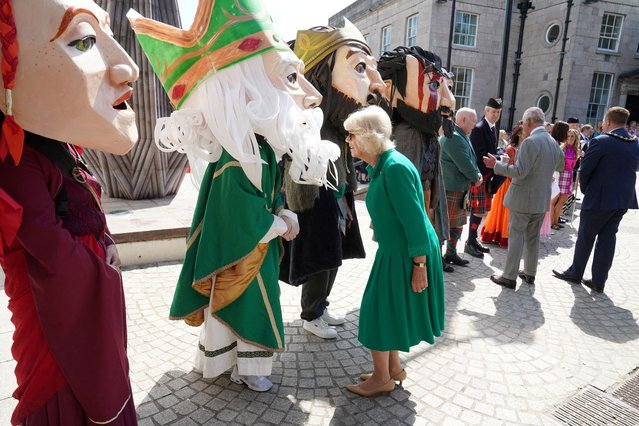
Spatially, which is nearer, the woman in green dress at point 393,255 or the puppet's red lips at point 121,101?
the puppet's red lips at point 121,101

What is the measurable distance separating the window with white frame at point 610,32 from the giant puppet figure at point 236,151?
71.7ft

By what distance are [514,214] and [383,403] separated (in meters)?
2.82

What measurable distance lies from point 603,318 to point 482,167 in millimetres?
2369

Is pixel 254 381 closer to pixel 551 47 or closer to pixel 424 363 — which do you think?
pixel 424 363

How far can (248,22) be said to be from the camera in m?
2.05

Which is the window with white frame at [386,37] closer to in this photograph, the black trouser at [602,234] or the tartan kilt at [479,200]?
the tartan kilt at [479,200]

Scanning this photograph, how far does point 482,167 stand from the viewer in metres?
5.42

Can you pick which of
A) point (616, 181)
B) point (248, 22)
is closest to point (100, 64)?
point (248, 22)

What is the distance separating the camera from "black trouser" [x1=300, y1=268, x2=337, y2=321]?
9.99 ft

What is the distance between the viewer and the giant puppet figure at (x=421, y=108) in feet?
12.6


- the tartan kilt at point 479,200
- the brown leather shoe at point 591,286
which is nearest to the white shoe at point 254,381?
the brown leather shoe at point 591,286

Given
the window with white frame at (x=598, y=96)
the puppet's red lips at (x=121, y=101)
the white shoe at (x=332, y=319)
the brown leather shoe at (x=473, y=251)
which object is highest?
the window with white frame at (x=598, y=96)

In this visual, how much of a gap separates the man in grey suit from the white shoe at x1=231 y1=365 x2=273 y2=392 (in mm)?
3010

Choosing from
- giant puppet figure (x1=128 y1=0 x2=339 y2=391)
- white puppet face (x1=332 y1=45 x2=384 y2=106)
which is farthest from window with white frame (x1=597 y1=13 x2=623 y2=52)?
giant puppet figure (x1=128 y1=0 x2=339 y2=391)
